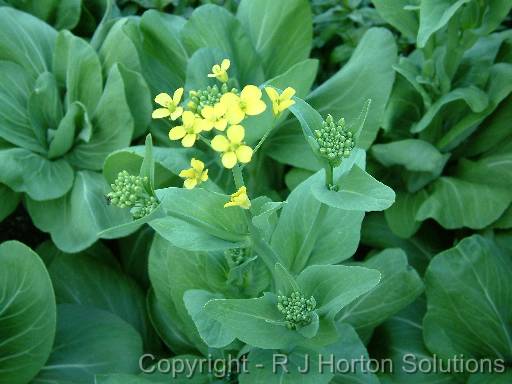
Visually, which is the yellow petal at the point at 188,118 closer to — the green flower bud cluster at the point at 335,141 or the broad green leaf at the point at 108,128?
the green flower bud cluster at the point at 335,141

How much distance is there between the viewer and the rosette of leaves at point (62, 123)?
164 centimetres

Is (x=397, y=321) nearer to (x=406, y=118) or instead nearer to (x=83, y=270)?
(x=406, y=118)

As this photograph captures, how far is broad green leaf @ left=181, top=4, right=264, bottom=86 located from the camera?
5.49ft

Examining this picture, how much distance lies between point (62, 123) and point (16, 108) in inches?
7.3

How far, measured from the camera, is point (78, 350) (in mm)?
1520

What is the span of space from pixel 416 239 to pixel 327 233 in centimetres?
65

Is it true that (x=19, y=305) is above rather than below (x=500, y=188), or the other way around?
below

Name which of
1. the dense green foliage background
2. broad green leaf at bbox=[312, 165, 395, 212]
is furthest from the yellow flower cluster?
the dense green foliage background

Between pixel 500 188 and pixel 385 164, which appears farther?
pixel 385 164

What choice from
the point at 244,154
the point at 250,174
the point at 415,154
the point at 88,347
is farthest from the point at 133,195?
the point at 415,154

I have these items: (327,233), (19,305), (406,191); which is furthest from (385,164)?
(19,305)

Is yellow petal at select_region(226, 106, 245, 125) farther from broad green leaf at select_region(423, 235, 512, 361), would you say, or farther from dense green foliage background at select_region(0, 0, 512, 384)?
broad green leaf at select_region(423, 235, 512, 361)

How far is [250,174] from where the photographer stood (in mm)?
1747

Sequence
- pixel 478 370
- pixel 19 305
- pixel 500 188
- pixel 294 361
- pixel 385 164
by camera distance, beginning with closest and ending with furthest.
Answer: pixel 294 361
pixel 19 305
pixel 478 370
pixel 500 188
pixel 385 164
